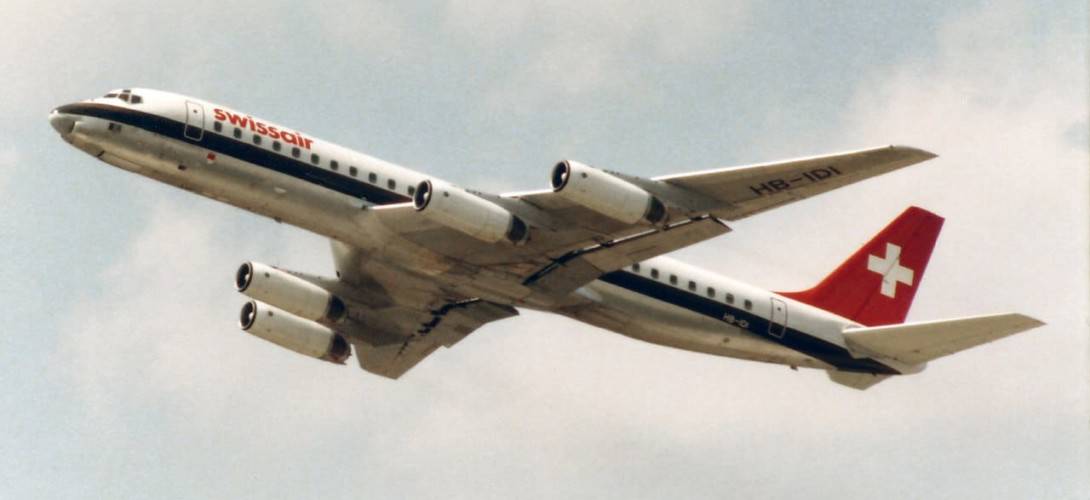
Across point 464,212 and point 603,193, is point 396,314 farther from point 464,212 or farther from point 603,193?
point 603,193

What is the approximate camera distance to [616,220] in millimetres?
47438

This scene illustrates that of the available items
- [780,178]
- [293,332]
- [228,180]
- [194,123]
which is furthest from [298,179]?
[780,178]

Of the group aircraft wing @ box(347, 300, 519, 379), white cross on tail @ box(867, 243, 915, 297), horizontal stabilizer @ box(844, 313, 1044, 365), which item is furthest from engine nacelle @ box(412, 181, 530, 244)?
white cross on tail @ box(867, 243, 915, 297)

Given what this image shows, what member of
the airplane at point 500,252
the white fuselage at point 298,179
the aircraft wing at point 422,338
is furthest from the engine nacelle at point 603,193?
the aircraft wing at point 422,338

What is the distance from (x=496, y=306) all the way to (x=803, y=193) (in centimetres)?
1378

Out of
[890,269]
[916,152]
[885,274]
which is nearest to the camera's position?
[916,152]

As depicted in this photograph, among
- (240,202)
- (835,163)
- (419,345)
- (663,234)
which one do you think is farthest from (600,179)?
(419,345)

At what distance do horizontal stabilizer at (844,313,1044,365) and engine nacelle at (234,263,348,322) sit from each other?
17.0 m

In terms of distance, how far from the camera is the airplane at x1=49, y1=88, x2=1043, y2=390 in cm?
4688

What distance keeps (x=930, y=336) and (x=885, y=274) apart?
6580 millimetres

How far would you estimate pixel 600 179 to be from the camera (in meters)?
46.3

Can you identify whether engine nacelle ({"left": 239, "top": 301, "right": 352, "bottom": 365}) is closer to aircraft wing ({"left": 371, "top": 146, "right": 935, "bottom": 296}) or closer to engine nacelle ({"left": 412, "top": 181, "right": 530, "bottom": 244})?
aircraft wing ({"left": 371, "top": 146, "right": 935, "bottom": 296})

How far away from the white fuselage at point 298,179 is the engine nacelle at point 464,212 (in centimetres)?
263

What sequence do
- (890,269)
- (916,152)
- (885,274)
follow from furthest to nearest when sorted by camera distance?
1. (890,269)
2. (885,274)
3. (916,152)
